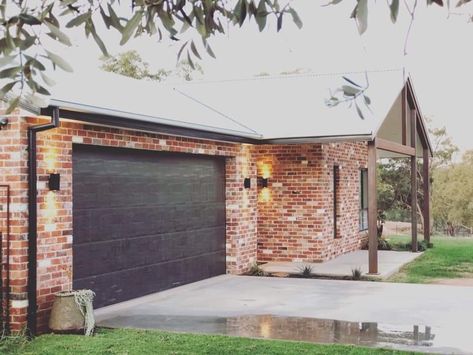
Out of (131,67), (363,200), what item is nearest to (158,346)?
(363,200)

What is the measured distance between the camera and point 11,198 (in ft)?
26.6

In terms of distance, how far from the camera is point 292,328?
8.41 meters

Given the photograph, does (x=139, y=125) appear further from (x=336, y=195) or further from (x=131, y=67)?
(x=131, y=67)

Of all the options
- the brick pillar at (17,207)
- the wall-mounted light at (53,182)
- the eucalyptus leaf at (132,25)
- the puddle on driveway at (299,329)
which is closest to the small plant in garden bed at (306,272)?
the puddle on driveway at (299,329)

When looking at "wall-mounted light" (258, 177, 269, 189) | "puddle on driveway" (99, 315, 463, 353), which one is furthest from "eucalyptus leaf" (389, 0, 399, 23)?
"wall-mounted light" (258, 177, 269, 189)

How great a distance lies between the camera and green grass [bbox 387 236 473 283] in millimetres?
13086

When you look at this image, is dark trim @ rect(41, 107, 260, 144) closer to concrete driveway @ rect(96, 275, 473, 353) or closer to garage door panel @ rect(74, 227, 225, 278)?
garage door panel @ rect(74, 227, 225, 278)

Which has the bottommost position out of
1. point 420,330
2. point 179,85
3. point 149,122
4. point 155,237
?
point 420,330

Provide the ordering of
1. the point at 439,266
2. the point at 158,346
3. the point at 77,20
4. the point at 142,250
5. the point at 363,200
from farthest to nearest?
the point at 363,200
the point at 439,266
the point at 142,250
the point at 158,346
the point at 77,20

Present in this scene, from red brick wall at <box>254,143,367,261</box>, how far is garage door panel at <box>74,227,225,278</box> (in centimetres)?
210

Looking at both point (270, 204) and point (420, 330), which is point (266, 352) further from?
point (270, 204)

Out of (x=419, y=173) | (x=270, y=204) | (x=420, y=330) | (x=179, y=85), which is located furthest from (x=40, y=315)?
(x=419, y=173)

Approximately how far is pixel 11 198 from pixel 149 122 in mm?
2531

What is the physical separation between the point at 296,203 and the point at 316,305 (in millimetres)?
5289
